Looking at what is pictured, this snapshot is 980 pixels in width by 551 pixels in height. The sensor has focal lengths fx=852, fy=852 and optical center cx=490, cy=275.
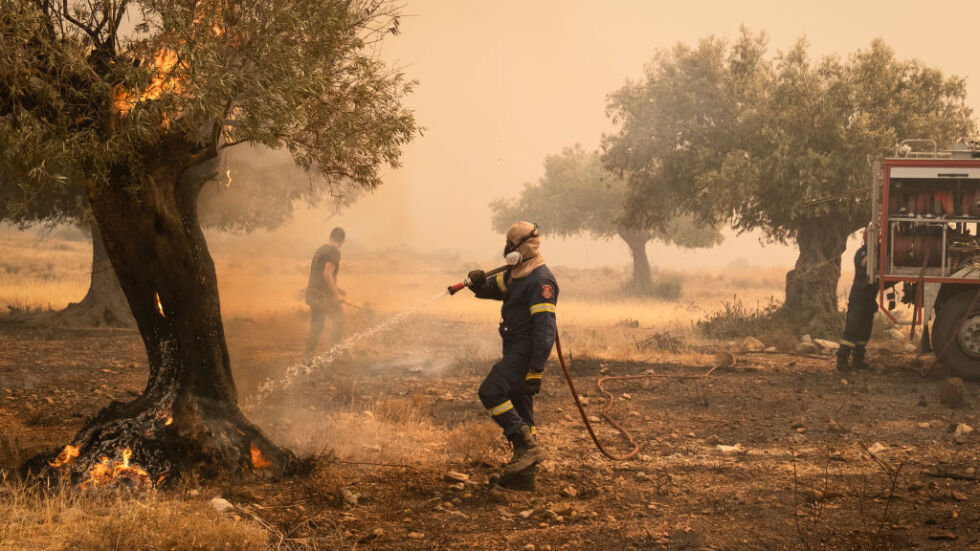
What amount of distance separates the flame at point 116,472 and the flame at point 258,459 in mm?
858

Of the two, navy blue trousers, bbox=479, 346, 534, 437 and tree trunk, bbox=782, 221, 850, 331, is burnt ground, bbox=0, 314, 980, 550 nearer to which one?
navy blue trousers, bbox=479, 346, 534, 437

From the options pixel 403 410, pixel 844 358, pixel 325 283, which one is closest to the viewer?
pixel 403 410

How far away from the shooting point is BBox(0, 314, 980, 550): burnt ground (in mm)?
5941

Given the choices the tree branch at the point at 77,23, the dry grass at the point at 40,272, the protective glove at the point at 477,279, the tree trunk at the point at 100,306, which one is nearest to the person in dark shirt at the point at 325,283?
the tree trunk at the point at 100,306

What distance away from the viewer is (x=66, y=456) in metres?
6.68

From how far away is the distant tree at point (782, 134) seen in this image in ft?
60.2

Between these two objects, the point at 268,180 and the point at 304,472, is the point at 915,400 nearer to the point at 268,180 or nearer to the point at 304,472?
the point at 304,472

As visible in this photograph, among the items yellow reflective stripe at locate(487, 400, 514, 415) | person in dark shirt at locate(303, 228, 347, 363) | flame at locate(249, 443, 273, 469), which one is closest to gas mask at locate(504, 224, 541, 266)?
yellow reflective stripe at locate(487, 400, 514, 415)

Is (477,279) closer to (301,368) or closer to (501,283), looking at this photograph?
(501,283)

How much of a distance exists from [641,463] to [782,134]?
1249 cm

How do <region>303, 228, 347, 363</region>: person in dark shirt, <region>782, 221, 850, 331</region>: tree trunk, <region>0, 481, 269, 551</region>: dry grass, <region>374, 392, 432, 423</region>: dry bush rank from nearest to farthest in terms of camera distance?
1. <region>0, 481, 269, 551</region>: dry grass
2. <region>374, 392, 432, 423</region>: dry bush
3. <region>303, 228, 347, 363</region>: person in dark shirt
4. <region>782, 221, 850, 331</region>: tree trunk

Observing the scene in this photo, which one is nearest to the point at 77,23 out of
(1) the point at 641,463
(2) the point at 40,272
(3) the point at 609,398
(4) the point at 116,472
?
(4) the point at 116,472

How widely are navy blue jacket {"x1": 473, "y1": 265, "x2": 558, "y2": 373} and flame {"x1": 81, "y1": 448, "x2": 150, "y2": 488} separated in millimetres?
3043

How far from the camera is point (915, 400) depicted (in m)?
11.5
